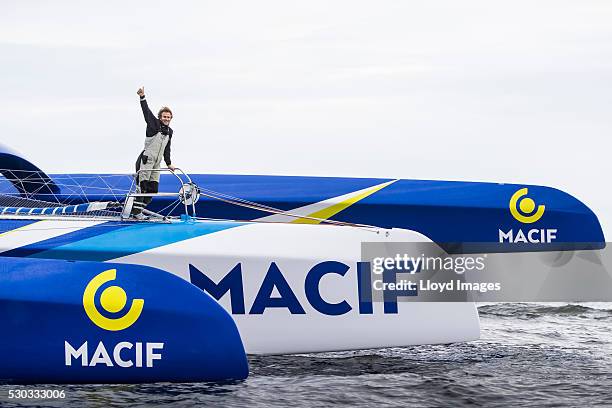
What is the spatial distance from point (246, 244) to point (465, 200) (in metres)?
2.84

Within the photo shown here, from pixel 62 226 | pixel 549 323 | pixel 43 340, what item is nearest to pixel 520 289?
pixel 549 323

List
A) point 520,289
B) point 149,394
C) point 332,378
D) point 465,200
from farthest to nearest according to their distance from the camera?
point 465,200, point 520,289, point 332,378, point 149,394

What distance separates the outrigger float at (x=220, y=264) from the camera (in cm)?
443

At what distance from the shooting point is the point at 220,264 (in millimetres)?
5527

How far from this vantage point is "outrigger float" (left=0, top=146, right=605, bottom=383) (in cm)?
443

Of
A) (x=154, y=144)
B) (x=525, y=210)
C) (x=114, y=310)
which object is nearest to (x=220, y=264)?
(x=114, y=310)

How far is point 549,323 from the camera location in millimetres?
7512

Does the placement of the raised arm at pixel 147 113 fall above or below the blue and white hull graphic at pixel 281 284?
above

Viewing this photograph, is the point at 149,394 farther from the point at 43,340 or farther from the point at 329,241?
the point at 329,241

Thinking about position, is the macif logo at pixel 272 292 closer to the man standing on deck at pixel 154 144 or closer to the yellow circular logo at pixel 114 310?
the yellow circular logo at pixel 114 310

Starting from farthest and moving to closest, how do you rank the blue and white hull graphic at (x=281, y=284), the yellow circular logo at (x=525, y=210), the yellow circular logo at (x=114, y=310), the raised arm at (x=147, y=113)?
the yellow circular logo at (x=525, y=210) → the raised arm at (x=147, y=113) → the blue and white hull graphic at (x=281, y=284) → the yellow circular logo at (x=114, y=310)

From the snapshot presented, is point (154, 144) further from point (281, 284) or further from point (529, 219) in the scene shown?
point (529, 219)

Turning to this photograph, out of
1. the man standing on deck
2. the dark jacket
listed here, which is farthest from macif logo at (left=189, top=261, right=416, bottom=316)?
the dark jacket

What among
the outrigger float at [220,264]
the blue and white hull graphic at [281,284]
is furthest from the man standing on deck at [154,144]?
the blue and white hull graphic at [281,284]
